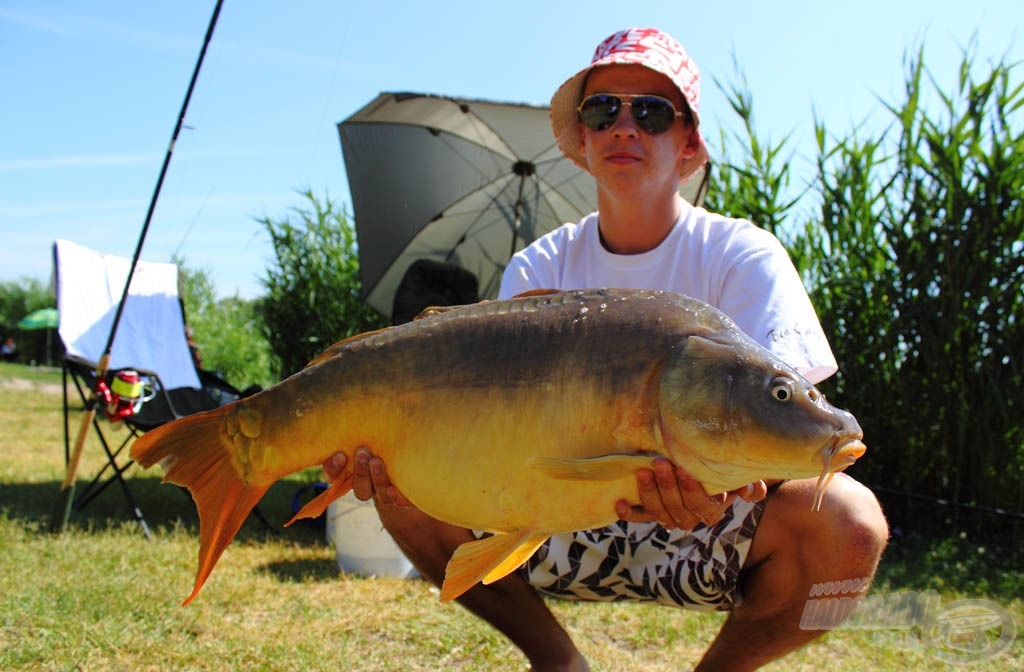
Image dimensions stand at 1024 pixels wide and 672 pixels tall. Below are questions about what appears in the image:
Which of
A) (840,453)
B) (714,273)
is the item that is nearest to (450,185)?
(714,273)

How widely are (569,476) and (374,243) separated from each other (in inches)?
180

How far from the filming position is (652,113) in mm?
2256

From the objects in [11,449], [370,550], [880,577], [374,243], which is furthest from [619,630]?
[11,449]

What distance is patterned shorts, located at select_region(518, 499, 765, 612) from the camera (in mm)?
1947

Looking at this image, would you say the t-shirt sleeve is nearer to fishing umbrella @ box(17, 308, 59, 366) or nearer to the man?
the man

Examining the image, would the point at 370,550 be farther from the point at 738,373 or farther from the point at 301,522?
the point at 738,373

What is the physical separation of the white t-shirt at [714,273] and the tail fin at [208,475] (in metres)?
0.97

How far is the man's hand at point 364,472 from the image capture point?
162cm

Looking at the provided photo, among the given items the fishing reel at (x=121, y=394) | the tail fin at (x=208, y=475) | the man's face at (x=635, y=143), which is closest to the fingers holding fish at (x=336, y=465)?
the tail fin at (x=208, y=475)

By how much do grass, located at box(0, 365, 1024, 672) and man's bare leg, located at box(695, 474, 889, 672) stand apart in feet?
2.37

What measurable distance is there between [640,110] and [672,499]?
1143 mm

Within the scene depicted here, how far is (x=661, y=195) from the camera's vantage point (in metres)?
2.28

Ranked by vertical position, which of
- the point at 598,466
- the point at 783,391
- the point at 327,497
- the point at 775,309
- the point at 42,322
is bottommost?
the point at 42,322

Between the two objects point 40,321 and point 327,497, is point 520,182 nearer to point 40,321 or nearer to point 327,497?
point 327,497
